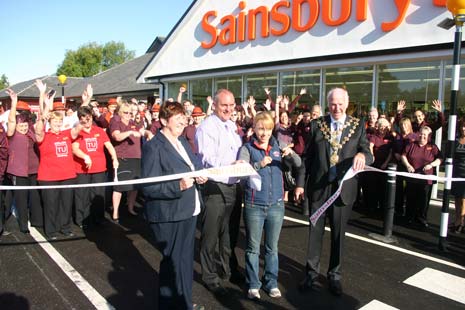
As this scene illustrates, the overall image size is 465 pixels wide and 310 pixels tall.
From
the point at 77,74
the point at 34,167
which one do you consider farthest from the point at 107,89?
the point at 77,74

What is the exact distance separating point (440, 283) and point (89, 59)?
8319cm

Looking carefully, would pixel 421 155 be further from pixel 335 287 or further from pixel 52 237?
pixel 52 237

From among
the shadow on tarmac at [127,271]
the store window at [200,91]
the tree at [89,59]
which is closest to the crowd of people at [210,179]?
the shadow on tarmac at [127,271]

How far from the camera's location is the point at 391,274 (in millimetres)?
4508

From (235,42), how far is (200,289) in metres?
11.3

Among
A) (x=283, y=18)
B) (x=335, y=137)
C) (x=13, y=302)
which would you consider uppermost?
(x=283, y=18)

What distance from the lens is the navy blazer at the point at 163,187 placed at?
3066mm

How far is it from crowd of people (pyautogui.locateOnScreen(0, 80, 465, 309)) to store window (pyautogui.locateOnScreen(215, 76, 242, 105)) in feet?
27.2

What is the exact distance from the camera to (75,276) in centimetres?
438

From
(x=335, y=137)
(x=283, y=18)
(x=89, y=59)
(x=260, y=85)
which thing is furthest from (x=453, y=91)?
(x=89, y=59)

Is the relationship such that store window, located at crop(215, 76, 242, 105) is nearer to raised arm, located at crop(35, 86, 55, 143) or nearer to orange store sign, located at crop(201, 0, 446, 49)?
orange store sign, located at crop(201, 0, 446, 49)

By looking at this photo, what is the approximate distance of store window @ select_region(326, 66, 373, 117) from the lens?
10547 millimetres

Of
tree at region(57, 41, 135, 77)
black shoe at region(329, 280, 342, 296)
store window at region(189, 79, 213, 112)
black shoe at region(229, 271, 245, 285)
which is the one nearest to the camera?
black shoe at region(329, 280, 342, 296)

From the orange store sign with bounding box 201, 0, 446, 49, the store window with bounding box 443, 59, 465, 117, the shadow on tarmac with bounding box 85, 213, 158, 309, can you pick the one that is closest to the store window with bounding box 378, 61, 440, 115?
the store window with bounding box 443, 59, 465, 117
